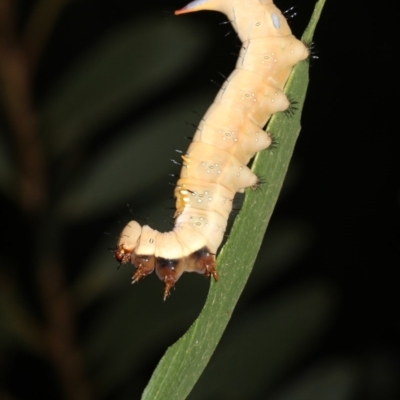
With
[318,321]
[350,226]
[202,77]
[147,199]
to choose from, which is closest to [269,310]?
[318,321]

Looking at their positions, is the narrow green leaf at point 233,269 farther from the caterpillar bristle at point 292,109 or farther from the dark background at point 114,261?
the dark background at point 114,261

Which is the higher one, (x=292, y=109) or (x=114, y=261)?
(x=292, y=109)

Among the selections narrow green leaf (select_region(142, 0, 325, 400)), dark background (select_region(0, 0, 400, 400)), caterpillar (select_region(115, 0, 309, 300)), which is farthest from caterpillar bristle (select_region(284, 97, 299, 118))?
dark background (select_region(0, 0, 400, 400))

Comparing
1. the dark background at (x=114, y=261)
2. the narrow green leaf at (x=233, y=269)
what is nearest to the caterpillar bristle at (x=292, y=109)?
the narrow green leaf at (x=233, y=269)

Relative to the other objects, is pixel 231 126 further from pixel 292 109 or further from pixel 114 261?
pixel 114 261

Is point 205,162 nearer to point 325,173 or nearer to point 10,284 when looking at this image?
point 10,284

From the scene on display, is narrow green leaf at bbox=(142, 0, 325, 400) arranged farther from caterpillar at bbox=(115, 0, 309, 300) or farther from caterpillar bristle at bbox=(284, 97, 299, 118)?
caterpillar at bbox=(115, 0, 309, 300)

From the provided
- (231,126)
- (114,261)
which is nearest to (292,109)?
(231,126)
